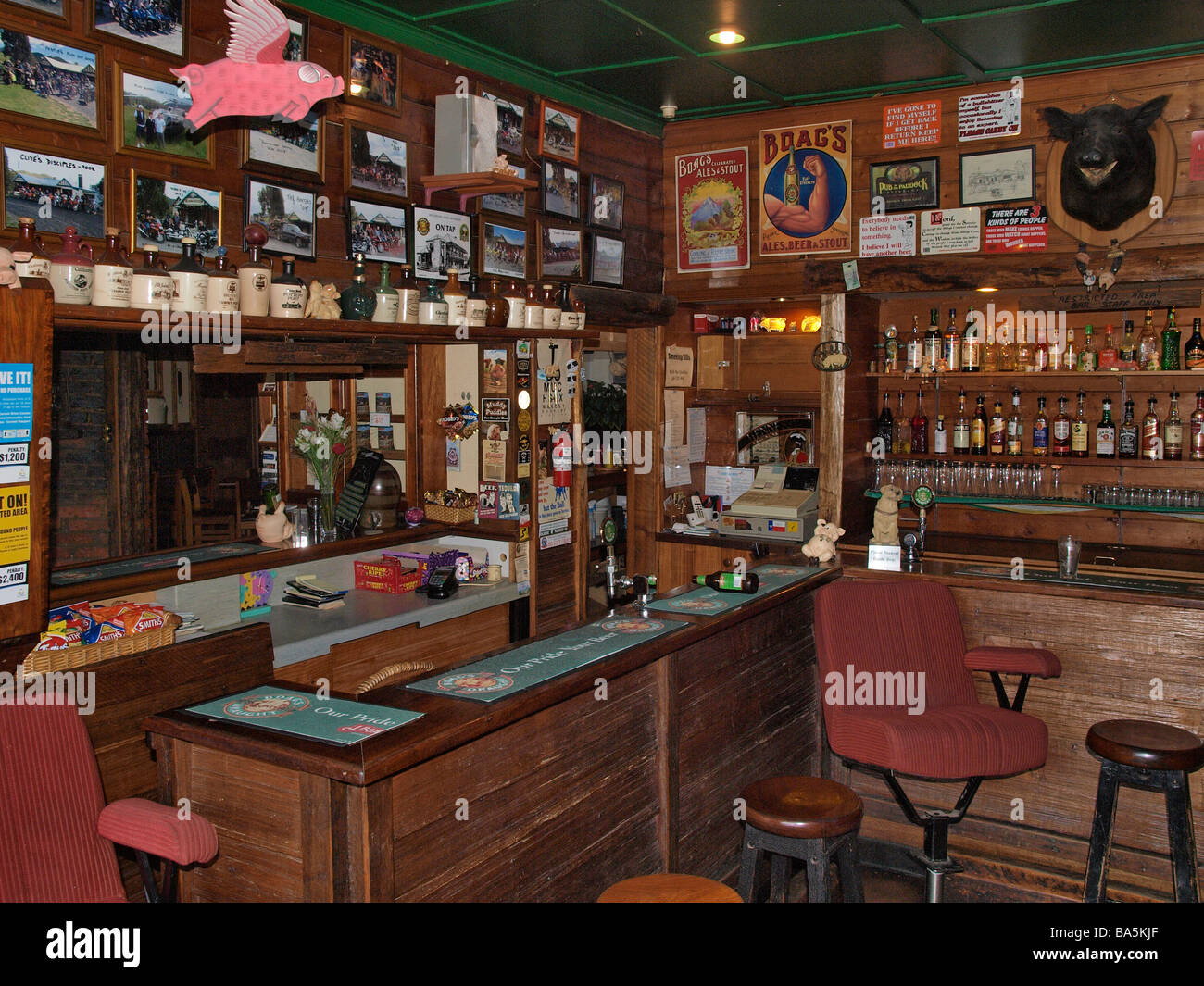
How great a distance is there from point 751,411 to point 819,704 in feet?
10.9

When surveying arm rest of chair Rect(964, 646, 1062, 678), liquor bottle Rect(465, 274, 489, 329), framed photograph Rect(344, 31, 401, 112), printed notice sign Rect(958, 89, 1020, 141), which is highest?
printed notice sign Rect(958, 89, 1020, 141)

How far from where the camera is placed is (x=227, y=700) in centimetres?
224

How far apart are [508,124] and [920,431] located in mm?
3110

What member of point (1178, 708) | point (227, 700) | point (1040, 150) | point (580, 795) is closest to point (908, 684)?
point (1178, 708)

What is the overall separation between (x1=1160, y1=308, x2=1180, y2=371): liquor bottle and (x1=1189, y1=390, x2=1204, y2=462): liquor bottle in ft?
0.39

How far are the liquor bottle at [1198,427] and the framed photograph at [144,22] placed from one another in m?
5.11

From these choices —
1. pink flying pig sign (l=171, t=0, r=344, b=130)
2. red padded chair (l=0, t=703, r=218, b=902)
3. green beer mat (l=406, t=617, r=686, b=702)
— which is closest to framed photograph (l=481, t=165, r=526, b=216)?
pink flying pig sign (l=171, t=0, r=344, b=130)

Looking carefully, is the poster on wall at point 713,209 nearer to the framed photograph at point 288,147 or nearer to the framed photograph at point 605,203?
the framed photograph at point 605,203

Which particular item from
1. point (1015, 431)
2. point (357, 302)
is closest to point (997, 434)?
point (1015, 431)

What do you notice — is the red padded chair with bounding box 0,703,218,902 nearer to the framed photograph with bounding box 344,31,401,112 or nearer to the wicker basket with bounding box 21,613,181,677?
the wicker basket with bounding box 21,613,181,677

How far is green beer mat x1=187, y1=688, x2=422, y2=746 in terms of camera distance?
200 cm

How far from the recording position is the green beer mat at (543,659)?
2326 mm

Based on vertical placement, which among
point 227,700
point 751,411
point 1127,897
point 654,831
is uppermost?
point 751,411
